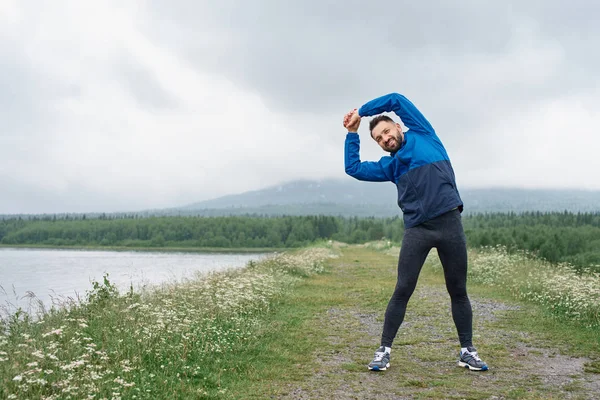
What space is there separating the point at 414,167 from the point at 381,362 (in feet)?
7.05

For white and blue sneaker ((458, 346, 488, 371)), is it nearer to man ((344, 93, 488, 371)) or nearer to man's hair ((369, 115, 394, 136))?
man ((344, 93, 488, 371))

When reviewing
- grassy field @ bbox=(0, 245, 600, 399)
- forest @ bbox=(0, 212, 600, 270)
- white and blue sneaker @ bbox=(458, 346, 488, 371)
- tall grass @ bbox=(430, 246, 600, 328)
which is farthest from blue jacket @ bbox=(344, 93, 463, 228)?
forest @ bbox=(0, 212, 600, 270)

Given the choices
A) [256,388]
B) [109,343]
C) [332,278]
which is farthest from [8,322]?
[332,278]

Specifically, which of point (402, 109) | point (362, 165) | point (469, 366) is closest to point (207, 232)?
point (362, 165)

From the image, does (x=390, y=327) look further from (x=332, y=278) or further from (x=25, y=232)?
(x=25, y=232)

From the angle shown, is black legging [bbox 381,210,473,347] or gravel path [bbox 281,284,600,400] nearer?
gravel path [bbox 281,284,600,400]

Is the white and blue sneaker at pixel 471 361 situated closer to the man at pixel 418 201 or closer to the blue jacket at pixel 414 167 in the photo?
the man at pixel 418 201

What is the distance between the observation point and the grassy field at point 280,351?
4473 mm

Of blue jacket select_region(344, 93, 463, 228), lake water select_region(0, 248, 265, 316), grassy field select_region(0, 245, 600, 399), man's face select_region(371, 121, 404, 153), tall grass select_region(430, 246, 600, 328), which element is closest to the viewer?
grassy field select_region(0, 245, 600, 399)

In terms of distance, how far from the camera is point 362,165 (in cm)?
579

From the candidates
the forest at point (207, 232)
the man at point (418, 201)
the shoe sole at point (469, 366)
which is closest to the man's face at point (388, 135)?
the man at point (418, 201)

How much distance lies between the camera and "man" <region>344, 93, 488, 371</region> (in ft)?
17.2

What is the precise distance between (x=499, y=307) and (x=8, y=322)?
8.60m

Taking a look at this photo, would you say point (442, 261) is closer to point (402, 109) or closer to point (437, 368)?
point (437, 368)
